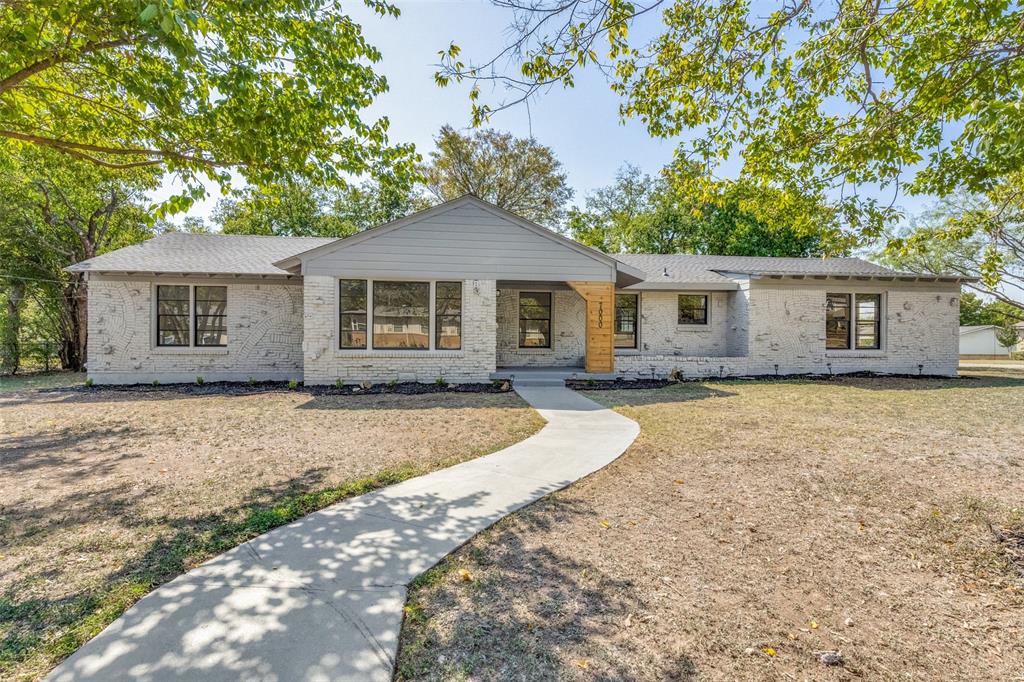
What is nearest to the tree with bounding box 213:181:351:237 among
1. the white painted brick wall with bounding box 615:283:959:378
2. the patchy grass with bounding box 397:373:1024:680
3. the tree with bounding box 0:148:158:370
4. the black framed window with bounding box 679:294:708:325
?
the tree with bounding box 0:148:158:370

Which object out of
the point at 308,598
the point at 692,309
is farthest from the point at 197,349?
the point at 692,309

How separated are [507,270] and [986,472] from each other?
9.07 metres

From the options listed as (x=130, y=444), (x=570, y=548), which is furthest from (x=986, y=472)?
(x=130, y=444)

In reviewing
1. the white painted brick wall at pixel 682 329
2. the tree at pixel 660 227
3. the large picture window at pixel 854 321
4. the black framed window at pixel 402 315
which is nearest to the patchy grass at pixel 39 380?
the black framed window at pixel 402 315

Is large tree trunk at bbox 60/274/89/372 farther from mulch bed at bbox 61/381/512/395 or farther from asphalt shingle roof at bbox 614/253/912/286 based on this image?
asphalt shingle roof at bbox 614/253/912/286

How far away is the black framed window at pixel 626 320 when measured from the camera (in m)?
14.9

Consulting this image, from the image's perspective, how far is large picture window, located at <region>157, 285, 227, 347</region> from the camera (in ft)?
39.8

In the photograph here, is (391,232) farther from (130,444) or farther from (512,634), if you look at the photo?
(512,634)

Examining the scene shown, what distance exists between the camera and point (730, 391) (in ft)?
36.0

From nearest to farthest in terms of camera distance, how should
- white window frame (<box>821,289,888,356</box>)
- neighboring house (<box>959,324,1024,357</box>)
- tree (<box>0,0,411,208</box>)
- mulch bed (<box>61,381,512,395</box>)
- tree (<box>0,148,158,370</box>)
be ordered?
tree (<box>0,0,411,208</box>), mulch bed (<box>61,381,512,395</box>), white window frame (<box>821,289,888,356</box>), tree (<box>0,148,158,370</box>), neighboring house (<box>959,324,1024,357</box>)

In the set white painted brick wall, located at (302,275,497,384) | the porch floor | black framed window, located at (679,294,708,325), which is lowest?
the porch floor

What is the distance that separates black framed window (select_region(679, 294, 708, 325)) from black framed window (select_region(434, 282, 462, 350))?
7.82 metres

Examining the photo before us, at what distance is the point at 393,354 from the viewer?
449 inches

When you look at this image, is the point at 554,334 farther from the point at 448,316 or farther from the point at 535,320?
the point at 448,316
